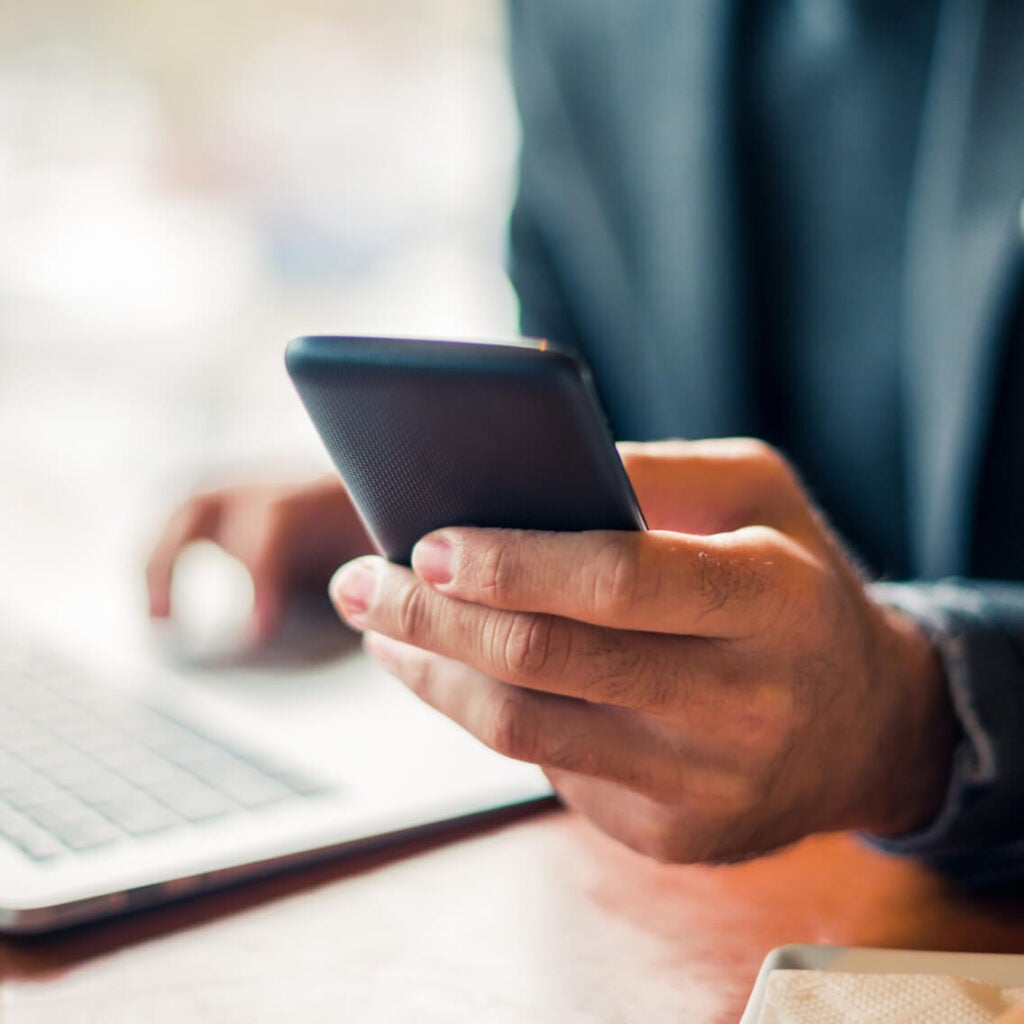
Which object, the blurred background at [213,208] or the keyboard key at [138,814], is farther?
the blurred background at [213,208]

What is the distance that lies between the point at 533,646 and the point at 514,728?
4 centimetres

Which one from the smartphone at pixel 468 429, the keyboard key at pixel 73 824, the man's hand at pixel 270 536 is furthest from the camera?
the man's hand at pixel 270 536

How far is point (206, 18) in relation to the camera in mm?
1414

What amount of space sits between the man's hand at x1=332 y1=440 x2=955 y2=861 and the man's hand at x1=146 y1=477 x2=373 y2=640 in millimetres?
297

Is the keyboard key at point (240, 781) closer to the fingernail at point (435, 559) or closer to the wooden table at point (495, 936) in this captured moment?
the wooden table at point (495, 936)

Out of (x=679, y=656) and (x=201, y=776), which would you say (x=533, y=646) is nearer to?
(x=679, y=656)

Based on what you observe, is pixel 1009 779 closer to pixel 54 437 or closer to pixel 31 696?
pixel 31 696

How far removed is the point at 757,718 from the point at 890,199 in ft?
1.71

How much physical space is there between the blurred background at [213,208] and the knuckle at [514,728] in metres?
1.14

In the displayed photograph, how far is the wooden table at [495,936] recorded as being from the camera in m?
0.29

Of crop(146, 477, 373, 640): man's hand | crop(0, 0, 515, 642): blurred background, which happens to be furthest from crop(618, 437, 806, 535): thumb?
crop(0, 0, 515, 642): blurred background

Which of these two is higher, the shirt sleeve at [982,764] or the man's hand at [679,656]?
the man's hand at [679,656]

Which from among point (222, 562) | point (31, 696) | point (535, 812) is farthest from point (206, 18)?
point (535, 812)

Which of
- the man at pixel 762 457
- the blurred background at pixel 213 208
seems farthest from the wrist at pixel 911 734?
the blurred background at pixel 213 208
